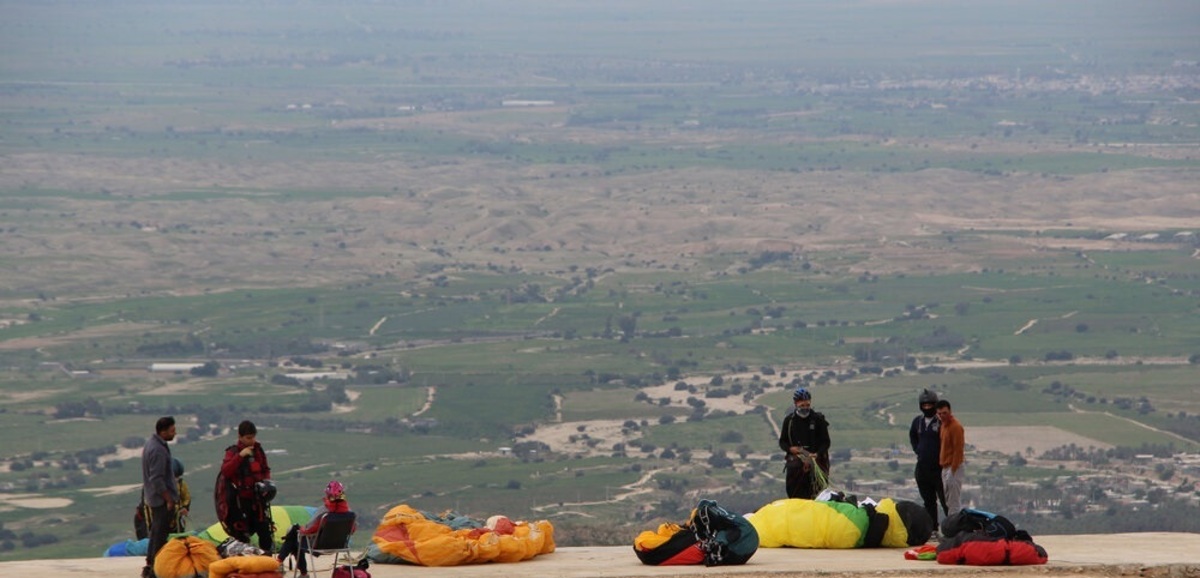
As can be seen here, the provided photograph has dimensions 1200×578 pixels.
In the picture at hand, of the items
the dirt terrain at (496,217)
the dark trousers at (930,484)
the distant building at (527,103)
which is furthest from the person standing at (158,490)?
the distant building at (527,103)

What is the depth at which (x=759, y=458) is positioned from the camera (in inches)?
2276

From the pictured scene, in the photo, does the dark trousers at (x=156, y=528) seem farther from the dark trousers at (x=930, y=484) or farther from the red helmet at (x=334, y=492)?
the dark trousers at (x=930, y=484)

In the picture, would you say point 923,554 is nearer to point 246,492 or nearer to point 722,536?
point 722,536

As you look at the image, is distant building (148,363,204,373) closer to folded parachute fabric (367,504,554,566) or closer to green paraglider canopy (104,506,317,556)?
green paraglider canopy (104,506,317,556)

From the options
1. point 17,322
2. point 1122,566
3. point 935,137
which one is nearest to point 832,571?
point 1122,566

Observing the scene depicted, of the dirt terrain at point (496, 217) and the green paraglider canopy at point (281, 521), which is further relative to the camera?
the dirt terrain at point (496, 217)

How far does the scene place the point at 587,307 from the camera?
90812 millimetres

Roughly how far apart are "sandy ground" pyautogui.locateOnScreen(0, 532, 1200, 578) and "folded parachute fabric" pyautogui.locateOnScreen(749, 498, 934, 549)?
144 millimetres

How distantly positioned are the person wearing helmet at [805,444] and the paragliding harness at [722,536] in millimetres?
1307

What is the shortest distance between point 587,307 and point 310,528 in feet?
246

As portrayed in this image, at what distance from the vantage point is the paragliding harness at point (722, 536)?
17766mm

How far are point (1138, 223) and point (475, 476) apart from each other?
209 ft

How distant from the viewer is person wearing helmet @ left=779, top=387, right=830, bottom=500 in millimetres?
19062

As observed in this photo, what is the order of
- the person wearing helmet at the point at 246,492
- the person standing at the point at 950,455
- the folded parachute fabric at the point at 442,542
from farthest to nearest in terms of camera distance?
1. the person standing at the point at 950,455
2. the folded parachute fabric at the point at 442,542
3. the person wearing helmet at the point at 246,492
